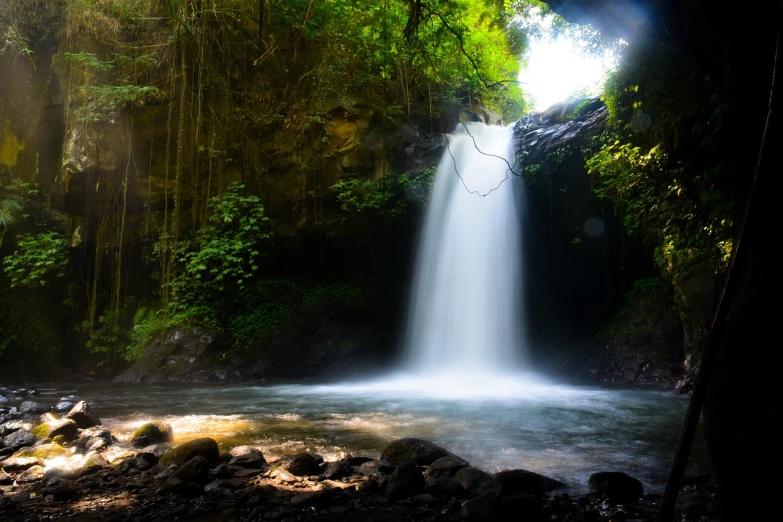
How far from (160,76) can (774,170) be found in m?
13.3

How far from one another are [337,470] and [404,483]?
2.42 ft

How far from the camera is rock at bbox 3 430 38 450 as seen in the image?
464cm

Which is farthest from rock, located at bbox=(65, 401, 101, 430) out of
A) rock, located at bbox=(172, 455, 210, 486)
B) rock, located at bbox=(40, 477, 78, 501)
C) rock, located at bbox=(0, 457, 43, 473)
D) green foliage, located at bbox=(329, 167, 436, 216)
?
green foliage, located at bbox=(329, 167, 436, 216)

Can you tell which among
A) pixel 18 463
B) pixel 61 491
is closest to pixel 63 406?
pixel 18 463

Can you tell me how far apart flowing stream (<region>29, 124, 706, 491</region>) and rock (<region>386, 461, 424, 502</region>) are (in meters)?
1.07

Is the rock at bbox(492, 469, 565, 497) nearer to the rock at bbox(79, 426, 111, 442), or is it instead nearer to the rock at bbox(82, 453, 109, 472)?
the rock at bbox(82, 453, 109, 472)

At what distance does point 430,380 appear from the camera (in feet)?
37.0

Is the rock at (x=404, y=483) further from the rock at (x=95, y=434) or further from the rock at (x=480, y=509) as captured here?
the rock at (x=95, y=434)

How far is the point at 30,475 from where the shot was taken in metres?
3.79

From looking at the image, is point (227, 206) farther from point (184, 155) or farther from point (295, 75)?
point (295, 75)

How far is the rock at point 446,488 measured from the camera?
3469 mm

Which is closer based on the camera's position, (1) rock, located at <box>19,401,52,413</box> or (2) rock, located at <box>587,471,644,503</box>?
(2) rock, located at <box>587,471,644,503</box>

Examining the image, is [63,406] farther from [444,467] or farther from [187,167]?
[187,167]

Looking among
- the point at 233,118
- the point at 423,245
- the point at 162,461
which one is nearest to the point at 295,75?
the point at 233,118
